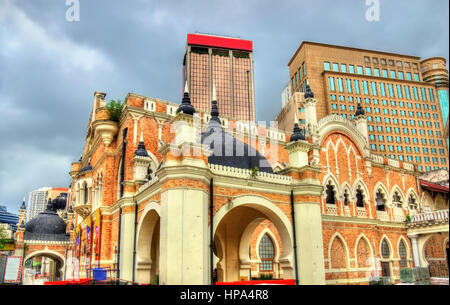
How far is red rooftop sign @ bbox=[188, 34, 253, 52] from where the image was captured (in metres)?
121

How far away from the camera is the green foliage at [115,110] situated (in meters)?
26.1

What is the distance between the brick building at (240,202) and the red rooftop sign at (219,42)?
90.8 m

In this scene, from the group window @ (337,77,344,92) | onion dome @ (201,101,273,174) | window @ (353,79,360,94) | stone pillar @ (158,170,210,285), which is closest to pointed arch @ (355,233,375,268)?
onion dome @ (201,101,273,174)

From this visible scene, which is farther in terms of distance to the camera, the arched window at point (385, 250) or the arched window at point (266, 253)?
the arched window at point (385, 250)

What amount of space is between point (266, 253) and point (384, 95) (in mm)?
59581

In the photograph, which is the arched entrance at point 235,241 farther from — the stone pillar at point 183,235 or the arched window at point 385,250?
the arched window at point 385,250

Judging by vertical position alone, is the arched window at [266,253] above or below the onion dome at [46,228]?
below

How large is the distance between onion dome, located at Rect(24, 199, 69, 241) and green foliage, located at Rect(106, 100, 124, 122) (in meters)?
23.9

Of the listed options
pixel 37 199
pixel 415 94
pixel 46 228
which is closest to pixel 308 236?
pixel 46 228

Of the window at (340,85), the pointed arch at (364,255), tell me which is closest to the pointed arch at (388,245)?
the pointed arch at (364,255)

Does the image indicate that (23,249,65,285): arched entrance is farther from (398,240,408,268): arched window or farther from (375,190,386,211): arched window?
(398,240,408,268): arched window

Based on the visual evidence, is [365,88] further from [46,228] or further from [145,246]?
[145,246]

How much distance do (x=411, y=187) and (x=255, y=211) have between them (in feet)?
73.4

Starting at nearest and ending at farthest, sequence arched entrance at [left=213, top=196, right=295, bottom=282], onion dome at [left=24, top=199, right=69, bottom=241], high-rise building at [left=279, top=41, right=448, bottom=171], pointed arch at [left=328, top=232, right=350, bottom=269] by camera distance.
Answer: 1. arched entrance at [left=213, top=196, right=295, bottom=282]
2. pointed arch at [left=328, top=232, right=350, bottom=269]
3. onion dome at [left=24, top=199, right=69, bottom=241]
4. high-rise building at [left=279, top=41, right=448, bottom=171]
